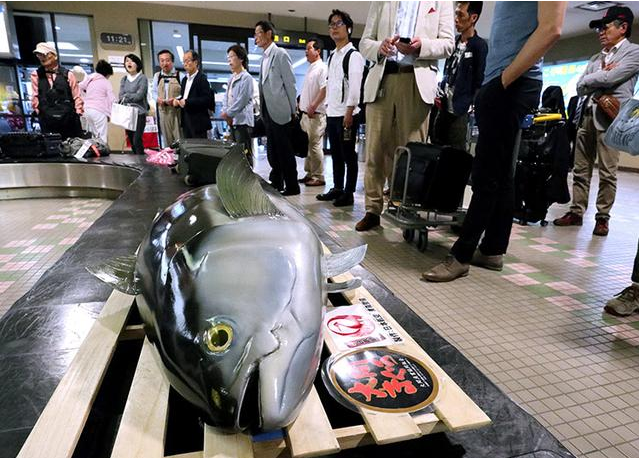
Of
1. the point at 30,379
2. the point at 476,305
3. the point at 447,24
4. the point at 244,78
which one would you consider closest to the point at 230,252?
the point at 30,379

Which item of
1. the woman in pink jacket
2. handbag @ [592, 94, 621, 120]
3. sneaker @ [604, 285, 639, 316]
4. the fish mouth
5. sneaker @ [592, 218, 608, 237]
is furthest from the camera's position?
the woman in pink jacket

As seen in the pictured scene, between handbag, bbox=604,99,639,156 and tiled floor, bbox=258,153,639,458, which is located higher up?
handbag, bbox=604,99,639,156

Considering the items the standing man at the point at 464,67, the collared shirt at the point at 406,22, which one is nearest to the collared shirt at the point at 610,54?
the standing man at the point at 464,67

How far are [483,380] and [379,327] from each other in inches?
10.8

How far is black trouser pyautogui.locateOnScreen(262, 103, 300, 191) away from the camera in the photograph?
13.3 feet

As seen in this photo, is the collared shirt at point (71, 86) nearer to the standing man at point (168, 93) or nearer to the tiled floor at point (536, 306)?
the standing man at point (168, 93)

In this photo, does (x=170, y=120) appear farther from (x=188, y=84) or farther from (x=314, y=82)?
(x=314, y=82)

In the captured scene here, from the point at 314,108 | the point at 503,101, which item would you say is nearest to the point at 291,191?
the point at 314,108

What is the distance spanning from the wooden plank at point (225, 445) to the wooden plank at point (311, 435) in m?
0.07

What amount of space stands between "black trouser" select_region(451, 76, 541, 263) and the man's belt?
0.74 meters

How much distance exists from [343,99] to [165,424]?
12.0ft

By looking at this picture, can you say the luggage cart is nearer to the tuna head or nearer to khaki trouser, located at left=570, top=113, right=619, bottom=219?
khaki trouser, located at left=570, top=113, right=619, bottom=219

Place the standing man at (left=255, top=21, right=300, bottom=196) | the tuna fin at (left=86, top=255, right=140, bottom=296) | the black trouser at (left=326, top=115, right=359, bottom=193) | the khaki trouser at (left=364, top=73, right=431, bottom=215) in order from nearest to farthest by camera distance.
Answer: the tuna fin at (left=86, top=255, right=140, bottom=296) → the khaki trouser at (left=364, top=73, right=431, bottom=215) → the black trouser at (left=326, top=115, right=359, bottom=193) → the standing man at (left=255, top=21, right=300, bottom=196)

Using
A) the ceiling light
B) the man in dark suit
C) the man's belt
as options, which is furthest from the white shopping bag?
the ceiling light
